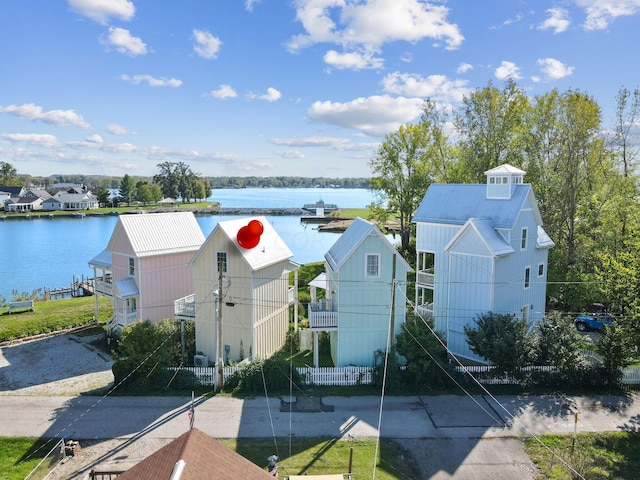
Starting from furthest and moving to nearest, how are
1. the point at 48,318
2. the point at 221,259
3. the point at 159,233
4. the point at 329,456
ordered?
the point at 48,318 → the point at 159,233 → the point at 221,259 → the point at 329,456

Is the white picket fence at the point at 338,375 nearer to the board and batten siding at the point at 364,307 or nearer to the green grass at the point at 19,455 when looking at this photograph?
the board and batten siding at the point at 364,307

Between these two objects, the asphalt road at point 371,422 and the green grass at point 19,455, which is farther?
the asphalt road at point 371,422

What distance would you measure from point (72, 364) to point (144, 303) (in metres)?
4.64

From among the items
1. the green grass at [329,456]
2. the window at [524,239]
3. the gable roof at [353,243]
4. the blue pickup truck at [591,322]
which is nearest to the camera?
the green grass at [329,456]

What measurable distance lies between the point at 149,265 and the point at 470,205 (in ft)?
61.1

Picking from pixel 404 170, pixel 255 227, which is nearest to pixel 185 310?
pixel 255 227

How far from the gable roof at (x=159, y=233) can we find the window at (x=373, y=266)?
11600 millimetres

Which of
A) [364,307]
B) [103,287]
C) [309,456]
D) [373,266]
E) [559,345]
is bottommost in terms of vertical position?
[309,456]

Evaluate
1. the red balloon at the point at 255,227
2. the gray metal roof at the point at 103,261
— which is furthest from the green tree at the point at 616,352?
the gray metal roof at the point at 103,261

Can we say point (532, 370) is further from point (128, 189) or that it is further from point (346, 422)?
point (128, 189)

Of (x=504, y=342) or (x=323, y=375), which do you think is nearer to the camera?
(x=504, y=342)

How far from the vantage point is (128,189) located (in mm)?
139000

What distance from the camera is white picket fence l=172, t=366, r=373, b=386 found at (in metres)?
20.5

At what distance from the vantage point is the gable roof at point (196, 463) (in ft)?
29.3
